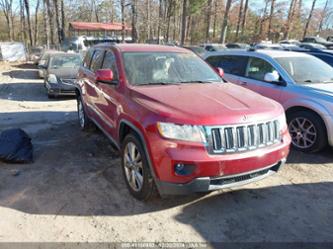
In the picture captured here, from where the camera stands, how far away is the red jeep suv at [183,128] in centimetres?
309

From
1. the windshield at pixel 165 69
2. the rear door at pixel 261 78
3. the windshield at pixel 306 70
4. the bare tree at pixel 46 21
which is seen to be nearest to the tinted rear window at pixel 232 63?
the rear door at pixel 261 78

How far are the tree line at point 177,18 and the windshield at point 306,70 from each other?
2074 cm

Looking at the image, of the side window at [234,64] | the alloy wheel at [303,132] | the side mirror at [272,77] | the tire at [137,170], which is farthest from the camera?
the side window at [234,64]

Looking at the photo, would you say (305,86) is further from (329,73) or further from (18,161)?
(18,161)

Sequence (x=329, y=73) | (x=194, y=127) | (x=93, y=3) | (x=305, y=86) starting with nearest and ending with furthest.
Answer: (x=194, y=127), (x=305, y=86), (x=329, y=73), (x=93, y=3)

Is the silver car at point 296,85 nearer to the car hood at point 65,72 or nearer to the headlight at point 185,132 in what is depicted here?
the headlight at point 185,132

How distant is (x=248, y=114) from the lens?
3283 millimetres

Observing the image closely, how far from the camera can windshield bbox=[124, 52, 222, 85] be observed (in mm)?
4203

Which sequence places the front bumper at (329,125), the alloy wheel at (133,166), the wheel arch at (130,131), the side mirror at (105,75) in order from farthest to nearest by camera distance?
1. the front bumper at (329,125)
2. the side mirror at (105,75)
3. the alloy wheel at (133,166)
4. the wheel arch at (130,131)

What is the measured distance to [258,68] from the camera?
6.32m

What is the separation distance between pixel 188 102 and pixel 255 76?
334 cm

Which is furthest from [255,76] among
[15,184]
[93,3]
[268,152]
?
[93,3]

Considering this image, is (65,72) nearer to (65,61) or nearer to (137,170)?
(65,61)

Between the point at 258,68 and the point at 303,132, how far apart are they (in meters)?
1.64
